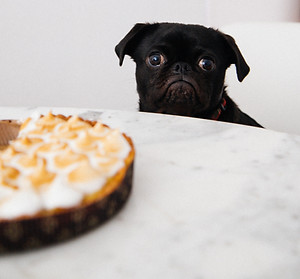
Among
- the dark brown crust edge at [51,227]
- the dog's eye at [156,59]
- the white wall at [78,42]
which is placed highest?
the dark brown crust edge at [51,227]

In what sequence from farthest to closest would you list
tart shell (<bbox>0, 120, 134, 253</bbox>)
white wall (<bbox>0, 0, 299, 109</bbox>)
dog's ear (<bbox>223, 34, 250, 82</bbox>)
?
white wall (<bbox>0, 0, 299, 109</bbox>) < dog's ear (<bbox>223, 34, 250, 82</bbox>) < tart shell (<bbox>0, 120, 134, 253</bbox>)

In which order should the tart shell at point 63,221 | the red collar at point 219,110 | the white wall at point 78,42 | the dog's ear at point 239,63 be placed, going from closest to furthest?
1. the tart shell at point 63,221
2. the dog's ear at point 239,63
3. the red collar at point 219,110
4. the white wall at point 78,42

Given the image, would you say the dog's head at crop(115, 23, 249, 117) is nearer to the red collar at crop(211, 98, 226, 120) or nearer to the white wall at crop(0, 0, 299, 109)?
the red collar at crop(211, 98, 226, 120)

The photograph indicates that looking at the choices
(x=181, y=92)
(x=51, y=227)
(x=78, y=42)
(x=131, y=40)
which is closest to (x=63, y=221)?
(x=51, y=227)

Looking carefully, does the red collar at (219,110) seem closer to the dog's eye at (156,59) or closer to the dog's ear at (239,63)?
the dog's ear at (239,63)

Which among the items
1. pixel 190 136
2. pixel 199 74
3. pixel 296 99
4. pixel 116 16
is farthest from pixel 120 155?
pixel 116 16

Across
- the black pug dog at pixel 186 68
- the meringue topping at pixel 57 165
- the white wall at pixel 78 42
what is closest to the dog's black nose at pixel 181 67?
the black pug dog at pixel 186 68

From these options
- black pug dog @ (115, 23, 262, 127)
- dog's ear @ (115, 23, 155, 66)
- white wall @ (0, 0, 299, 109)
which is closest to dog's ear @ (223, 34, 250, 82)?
black pug dog @ (115, 23, 262, 127)
